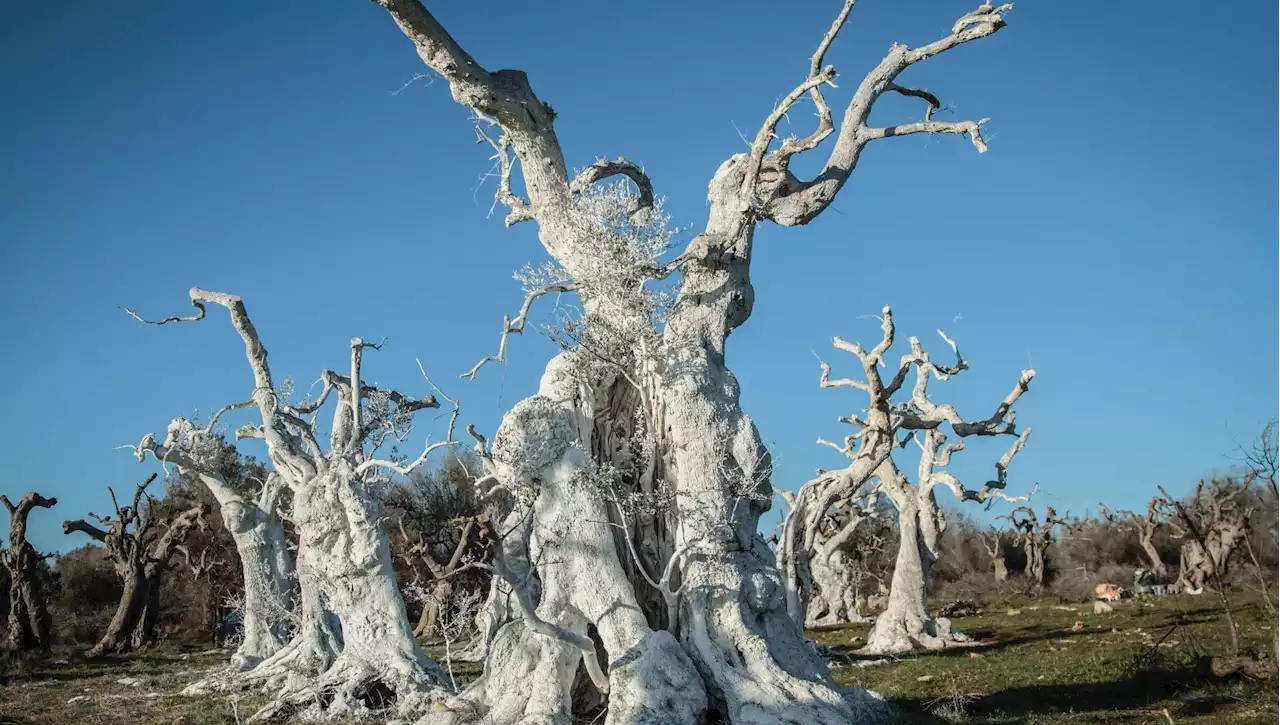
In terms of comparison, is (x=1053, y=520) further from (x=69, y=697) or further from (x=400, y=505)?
(x=69, y=697)

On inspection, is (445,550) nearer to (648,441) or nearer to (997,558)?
(997,558)

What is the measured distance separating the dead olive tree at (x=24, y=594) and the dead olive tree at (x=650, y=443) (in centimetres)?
1757

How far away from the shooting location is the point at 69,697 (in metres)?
16.9

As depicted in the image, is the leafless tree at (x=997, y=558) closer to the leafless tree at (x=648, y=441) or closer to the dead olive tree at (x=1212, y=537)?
the dead olive tree at (x=1212, y=537)

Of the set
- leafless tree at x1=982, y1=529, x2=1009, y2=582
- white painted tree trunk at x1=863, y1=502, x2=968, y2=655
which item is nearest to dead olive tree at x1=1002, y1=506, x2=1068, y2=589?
leafless tree at x1=982, y1=529, x2=1009, y2=582

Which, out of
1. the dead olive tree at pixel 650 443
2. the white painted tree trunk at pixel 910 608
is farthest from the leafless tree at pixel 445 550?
the dead olive tree at pixel 650 443

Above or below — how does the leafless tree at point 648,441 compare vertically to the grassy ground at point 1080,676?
above

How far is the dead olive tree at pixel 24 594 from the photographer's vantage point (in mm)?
25016

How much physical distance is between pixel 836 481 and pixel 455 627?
706cm

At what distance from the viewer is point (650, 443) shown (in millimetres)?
12000

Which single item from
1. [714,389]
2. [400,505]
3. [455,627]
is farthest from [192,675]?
[400,505]

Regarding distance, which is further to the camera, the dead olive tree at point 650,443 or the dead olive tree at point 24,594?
the dead olive tree at point 24,594

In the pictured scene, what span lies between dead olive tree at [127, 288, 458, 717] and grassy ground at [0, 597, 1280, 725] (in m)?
1.25

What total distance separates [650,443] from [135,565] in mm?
20887
